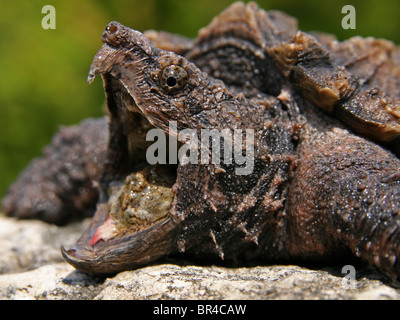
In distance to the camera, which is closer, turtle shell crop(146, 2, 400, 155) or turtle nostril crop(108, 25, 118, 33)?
turtle nostril crop(108, 25, 118, 33)

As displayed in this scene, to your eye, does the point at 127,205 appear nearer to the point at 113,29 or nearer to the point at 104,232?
the point at 104,232

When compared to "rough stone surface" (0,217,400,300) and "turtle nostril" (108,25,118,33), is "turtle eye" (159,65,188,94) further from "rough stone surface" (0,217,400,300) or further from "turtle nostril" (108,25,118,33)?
"rough stone surface" (0,217,400,300)

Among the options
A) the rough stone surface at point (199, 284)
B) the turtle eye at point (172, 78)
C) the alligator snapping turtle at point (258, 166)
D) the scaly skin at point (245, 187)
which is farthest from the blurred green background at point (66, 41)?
the turtle eye at point (172, 78)

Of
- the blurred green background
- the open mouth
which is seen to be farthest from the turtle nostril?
the blurred green background

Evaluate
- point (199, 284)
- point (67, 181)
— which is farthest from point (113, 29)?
point (67, 181)
